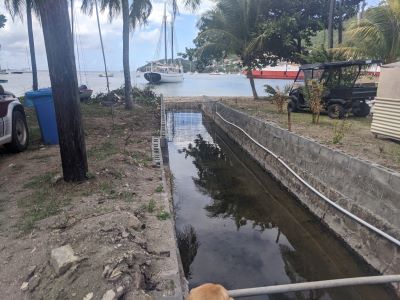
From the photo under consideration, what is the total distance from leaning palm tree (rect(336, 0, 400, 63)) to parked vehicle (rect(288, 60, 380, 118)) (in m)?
0.68

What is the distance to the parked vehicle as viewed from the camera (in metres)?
13.0

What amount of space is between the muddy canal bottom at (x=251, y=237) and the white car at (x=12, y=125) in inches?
152

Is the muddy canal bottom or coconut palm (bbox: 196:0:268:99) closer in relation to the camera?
the muddy canal bottom

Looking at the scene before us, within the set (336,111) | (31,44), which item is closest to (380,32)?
(336,111)

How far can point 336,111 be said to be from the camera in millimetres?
13039

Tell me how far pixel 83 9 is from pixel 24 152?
12116 mm

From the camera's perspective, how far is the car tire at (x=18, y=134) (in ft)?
25.7

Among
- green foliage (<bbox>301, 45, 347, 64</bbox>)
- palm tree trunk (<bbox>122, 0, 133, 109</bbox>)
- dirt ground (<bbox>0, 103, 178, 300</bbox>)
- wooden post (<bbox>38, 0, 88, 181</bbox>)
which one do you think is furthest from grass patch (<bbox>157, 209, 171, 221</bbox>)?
green foliage (<bbox>301, 45, 347, 64</bbox>)

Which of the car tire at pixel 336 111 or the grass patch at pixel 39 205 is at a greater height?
A: the car tire at pixel 336 111

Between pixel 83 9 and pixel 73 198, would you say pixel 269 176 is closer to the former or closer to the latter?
pixel 73 198

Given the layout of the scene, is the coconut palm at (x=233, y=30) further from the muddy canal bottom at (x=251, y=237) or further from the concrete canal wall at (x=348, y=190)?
the concrete canal wall at (x=348, y=190)

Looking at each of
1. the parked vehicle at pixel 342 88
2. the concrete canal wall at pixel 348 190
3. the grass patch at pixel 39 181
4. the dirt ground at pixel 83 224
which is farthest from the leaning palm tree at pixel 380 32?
the grass patch at pixel 39 181

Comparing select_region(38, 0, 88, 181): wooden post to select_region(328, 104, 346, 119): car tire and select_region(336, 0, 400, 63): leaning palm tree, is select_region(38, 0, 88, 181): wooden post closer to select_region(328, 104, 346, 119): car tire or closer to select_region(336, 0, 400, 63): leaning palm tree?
select_region(328, 104, 346, 119): car tire

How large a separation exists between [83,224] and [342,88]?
11.6m
